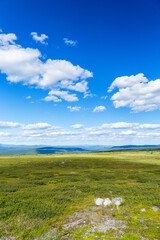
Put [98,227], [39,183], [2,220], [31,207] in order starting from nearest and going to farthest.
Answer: [98,227]
[2,220]
[31,207]
[39,183]

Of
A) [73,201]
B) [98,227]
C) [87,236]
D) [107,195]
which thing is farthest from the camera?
[107,195]

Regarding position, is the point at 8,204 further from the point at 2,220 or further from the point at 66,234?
the point at 66,234

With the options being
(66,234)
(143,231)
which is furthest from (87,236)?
(143,231)

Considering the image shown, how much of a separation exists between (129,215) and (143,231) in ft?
13.9

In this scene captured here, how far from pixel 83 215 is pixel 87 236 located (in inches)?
215

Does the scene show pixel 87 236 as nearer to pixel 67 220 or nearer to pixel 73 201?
pixel 67 220

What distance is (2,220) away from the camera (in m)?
18.9

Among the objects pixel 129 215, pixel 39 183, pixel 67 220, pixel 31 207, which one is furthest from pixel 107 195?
pixel 39 183

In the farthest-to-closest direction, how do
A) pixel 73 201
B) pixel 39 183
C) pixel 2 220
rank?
pixel 39 183
pixel 73 201
pixel 2 220

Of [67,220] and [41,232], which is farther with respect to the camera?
[67,220]

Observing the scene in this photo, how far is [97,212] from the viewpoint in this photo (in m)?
21.3

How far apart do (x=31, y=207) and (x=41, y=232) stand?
7775 mm

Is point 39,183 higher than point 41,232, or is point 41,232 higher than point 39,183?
point 41,232

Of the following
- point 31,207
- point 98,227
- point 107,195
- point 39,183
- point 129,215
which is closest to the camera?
point 98,227
